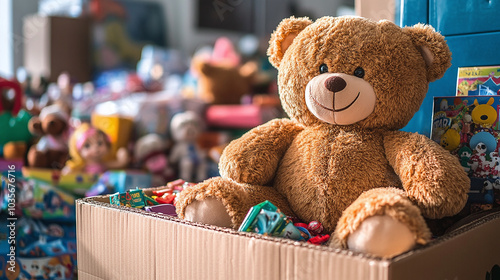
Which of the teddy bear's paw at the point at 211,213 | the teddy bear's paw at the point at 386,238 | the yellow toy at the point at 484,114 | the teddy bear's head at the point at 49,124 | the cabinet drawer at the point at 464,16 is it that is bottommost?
the teddy bear's head at the point at 49,124

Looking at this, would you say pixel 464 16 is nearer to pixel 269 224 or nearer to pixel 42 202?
pixel 269 224

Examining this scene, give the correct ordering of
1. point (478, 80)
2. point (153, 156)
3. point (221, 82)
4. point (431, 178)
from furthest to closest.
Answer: point (221, 82)
point (153, 156)
point (478, 80)
point (431, 178)

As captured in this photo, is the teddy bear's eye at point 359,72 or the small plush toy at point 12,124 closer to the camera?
the teddy bear's eye at point 359,72

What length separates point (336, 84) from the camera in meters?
0.65

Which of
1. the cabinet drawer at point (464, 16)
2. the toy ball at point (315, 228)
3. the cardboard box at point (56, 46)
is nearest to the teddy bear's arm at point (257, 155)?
the toy ball at point (315, 228)

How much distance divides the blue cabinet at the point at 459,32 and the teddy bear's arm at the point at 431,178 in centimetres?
20

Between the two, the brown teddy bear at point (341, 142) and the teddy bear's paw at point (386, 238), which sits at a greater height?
the brown teddy bear at point (341, 142)

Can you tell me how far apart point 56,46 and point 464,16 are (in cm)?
364

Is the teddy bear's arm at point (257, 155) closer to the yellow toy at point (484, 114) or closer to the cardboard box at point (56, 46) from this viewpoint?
the yellow toy at point (484, 114)

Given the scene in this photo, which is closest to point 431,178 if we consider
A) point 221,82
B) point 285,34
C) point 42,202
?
point 285,34

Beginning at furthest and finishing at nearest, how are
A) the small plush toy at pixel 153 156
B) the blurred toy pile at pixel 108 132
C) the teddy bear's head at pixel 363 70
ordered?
the small plush toy at pixel 153 156, the blurred toy pile at pixel 108 132, the teddy bear's head at pixel 363 70

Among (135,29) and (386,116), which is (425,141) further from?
(135,29)

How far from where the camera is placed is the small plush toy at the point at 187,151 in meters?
2.33

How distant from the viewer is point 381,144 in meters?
0.70
